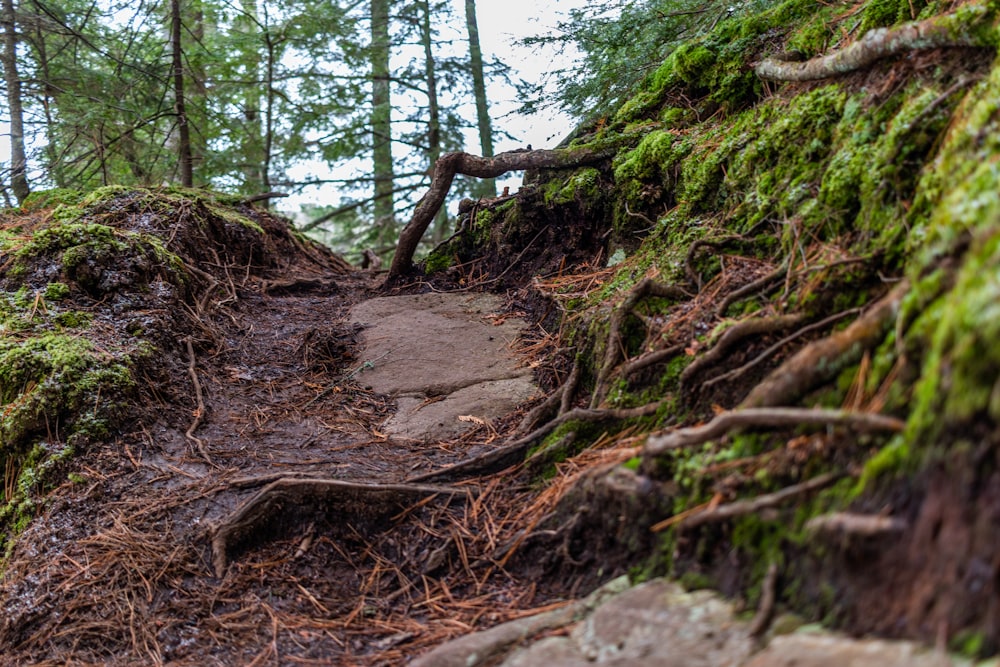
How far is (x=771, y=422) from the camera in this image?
224cm

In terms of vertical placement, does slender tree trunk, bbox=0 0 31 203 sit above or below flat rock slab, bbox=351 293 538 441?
above

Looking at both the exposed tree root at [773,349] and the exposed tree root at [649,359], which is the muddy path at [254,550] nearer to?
the exposed tree root at [649,359]

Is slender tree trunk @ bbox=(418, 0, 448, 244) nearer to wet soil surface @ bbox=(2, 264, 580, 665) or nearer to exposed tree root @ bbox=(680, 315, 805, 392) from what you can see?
wet soil surface @ bbox=(2, 264, 580, 665)

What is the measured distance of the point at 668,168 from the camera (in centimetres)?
505

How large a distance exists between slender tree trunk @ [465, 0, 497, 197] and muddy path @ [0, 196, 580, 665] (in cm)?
899

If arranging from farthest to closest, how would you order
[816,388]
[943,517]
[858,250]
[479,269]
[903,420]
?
1. [479,269]
2. [858,250]
3. [816,388]
4. [903,420]
5. [943,517]

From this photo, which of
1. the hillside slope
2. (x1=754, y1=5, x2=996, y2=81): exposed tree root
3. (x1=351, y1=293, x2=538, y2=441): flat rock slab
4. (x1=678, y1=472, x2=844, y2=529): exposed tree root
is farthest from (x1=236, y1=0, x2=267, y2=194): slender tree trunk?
(x1=678, y1=472, x2=844, y2=529): exposed tree root

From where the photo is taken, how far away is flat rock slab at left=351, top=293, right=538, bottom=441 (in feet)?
15.6

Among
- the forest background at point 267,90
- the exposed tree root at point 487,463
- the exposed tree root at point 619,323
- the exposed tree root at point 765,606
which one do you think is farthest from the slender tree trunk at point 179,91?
the exposed tree root at point 765,606

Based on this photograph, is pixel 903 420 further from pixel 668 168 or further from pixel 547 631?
pixel 668 168

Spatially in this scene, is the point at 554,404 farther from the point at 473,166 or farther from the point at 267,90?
the point at 267,90

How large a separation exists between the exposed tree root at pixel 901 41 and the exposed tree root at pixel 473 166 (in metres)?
2.18

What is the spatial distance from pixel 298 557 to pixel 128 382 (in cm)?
200

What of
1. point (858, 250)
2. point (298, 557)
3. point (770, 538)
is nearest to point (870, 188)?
point (858, 250)
